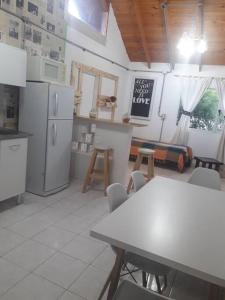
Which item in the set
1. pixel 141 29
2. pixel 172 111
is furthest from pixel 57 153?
pixel 172 111

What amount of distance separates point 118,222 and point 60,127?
242cm

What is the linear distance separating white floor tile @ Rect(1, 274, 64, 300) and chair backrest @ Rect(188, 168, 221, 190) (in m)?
1.71

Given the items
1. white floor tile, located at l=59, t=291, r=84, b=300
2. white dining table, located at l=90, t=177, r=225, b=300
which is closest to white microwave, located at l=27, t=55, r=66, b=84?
white dining table, located at l=90, t=177, r=225, b=300

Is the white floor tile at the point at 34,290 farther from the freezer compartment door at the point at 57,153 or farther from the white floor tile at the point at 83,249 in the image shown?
the freezer compartment door at the point at 57,153

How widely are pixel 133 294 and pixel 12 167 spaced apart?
7.61 feet

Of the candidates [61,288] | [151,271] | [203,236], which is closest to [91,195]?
[61,288]

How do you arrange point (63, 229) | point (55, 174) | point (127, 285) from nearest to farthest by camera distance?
point (127, 285) → point (63, 229) → point (55, 174)

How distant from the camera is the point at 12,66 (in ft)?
9.67

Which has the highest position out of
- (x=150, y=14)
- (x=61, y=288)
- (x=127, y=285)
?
(x=150, y=14)

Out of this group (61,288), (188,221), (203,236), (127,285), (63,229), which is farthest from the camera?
(63,229)

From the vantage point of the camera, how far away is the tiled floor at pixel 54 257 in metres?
1.86

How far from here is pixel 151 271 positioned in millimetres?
1551

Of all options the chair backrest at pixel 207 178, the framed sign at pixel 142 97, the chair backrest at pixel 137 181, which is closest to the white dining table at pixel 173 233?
the chair backrest at pixel 137 181

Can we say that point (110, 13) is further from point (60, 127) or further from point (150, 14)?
point (60, 127)
